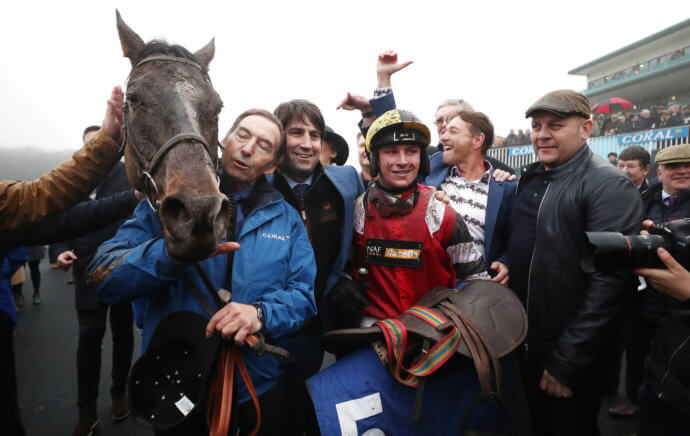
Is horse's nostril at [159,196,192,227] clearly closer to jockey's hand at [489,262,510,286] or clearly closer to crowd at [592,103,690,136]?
jockey's hand at [489,262,510,286]

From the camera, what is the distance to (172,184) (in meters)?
1.22

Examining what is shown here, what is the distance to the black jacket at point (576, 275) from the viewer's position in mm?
1954

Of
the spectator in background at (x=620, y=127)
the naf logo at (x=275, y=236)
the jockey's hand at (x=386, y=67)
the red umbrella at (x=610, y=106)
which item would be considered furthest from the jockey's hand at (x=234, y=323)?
the red umbrella at (x=610, y=106)

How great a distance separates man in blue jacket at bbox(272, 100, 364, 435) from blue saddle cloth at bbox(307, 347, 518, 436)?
0.71 meters

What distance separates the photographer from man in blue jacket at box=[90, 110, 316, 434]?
1396 millimetres

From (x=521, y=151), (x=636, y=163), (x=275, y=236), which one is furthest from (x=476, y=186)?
(x=521, y=151)

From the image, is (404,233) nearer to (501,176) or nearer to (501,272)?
(501,272)

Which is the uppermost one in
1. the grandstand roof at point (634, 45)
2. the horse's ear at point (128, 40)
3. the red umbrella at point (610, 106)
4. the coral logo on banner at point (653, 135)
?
the grandstand roof at point (634, 45)

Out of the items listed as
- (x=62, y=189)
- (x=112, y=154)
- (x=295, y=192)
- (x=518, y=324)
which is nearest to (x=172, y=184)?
(x=112, y=154)

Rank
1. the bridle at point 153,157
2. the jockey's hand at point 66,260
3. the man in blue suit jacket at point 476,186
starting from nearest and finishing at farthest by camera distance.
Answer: the bridle at point 153,157, the man in blue suit jacket at point 476,186, the jockey's hand at point 66,260

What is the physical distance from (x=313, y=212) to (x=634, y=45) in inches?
1382

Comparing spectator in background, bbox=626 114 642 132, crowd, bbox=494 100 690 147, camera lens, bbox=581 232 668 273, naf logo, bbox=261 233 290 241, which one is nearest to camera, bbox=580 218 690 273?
camera lens, bbox=581 232 668 273

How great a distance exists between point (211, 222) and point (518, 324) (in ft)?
4.98

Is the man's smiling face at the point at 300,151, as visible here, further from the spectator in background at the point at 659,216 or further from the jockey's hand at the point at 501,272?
the spectator in background at the point at 659,216
